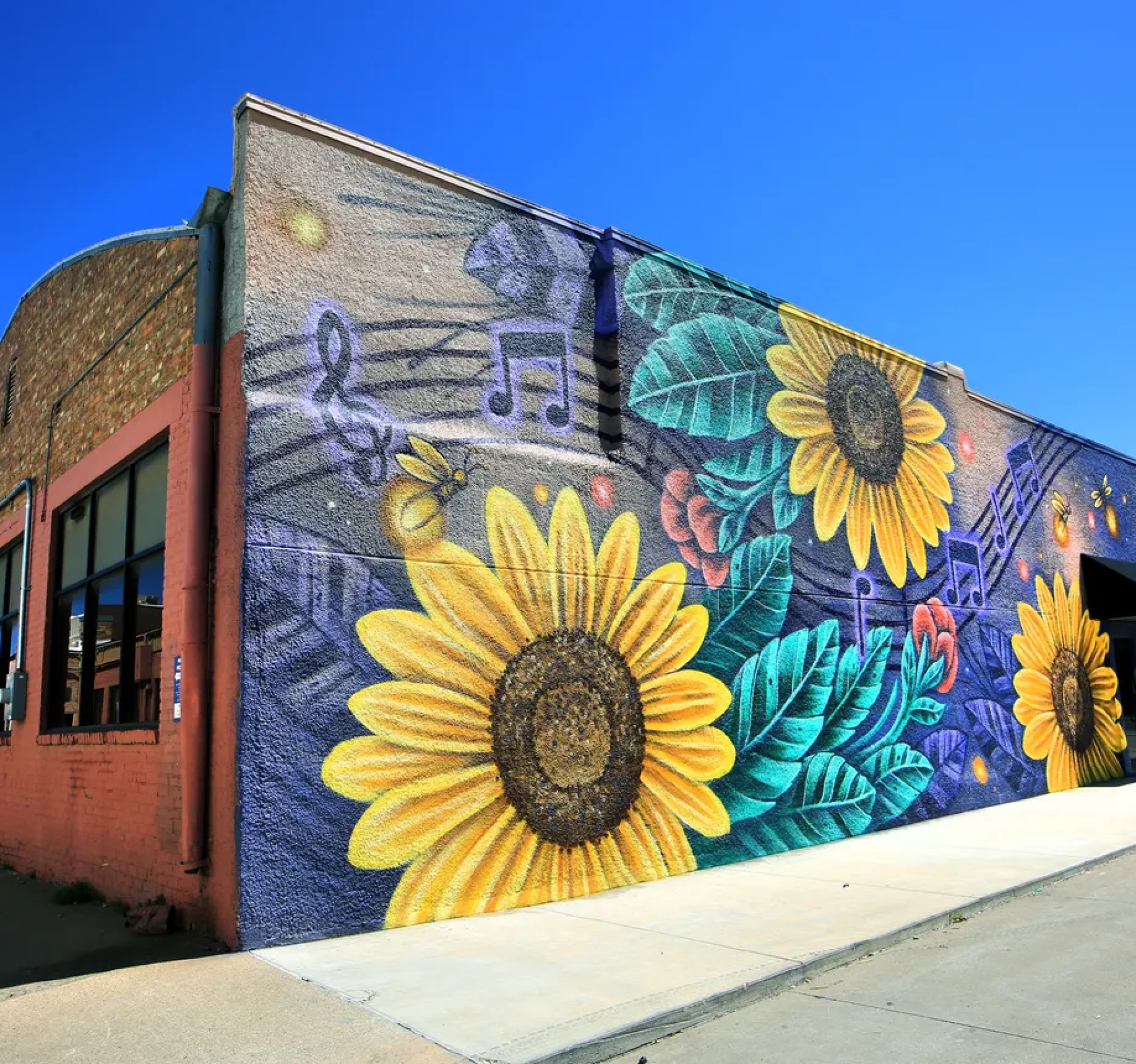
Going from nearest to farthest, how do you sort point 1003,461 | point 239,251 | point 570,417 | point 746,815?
point 239,251 < point 570,417 < point 746,815 < point 1003,461

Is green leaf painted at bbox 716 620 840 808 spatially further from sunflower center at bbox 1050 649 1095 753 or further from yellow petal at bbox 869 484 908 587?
sunflower center at bbox 1050 649 1095 753

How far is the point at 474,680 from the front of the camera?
292 inches

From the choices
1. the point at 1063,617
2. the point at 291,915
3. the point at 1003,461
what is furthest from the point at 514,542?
the point at 1063,617

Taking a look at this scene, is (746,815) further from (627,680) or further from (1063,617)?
(1063,617)

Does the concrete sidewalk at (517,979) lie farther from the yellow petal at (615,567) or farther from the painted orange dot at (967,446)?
the painted orange dot at (967,446)

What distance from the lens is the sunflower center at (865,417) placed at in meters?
11.2

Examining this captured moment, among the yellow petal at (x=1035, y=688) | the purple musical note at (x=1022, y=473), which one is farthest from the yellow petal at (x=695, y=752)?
the purple musical note at (x=1022, y=473)

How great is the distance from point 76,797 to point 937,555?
9.56m

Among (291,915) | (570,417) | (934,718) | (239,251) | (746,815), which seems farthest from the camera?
(934,718)

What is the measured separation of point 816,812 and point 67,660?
753cm

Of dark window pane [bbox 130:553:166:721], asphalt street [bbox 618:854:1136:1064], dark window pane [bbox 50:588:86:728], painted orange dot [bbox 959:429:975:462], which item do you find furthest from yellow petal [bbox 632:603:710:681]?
painted orange dot [bbox 959:429:975:462]

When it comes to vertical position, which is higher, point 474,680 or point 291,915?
point 474,680

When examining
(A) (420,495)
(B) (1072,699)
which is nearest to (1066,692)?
(B) (1072,699)

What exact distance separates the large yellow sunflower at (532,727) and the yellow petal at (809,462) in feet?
6.81
